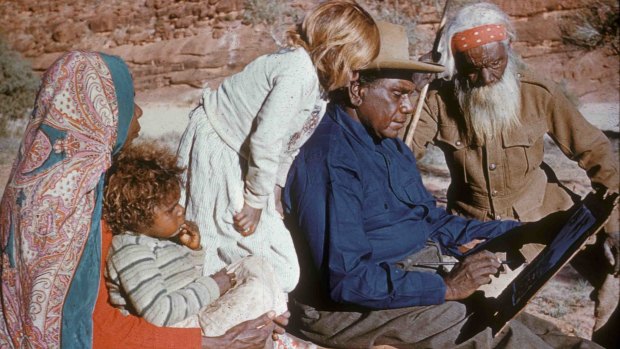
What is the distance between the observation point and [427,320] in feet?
9.62

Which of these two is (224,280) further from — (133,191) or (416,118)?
(416,118)

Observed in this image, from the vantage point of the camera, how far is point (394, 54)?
3.19 m

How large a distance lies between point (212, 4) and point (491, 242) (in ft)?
36.8

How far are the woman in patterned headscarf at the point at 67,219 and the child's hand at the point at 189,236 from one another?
0.37 m

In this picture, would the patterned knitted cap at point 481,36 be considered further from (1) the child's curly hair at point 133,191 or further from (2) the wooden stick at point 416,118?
(1) the child's curly hair at point 133,191

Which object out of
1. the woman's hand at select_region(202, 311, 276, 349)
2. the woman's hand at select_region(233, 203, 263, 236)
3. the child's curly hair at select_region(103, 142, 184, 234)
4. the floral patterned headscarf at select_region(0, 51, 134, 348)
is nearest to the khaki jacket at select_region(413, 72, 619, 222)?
the woman's hand at select_region(233, 203, 263, 236)

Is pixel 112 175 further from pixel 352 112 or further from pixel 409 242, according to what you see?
pixel 409 242

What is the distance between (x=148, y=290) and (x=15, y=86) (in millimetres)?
11263

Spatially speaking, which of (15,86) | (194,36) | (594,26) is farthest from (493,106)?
(15,86)

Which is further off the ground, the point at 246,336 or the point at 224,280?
the point at 224,280

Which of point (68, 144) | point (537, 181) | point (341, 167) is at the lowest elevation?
point (537, 181)

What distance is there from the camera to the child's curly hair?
9.10ft

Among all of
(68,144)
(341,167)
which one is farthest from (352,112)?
(68,144)

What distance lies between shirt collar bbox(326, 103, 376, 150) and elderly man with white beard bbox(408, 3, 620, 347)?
1453 millimetres
